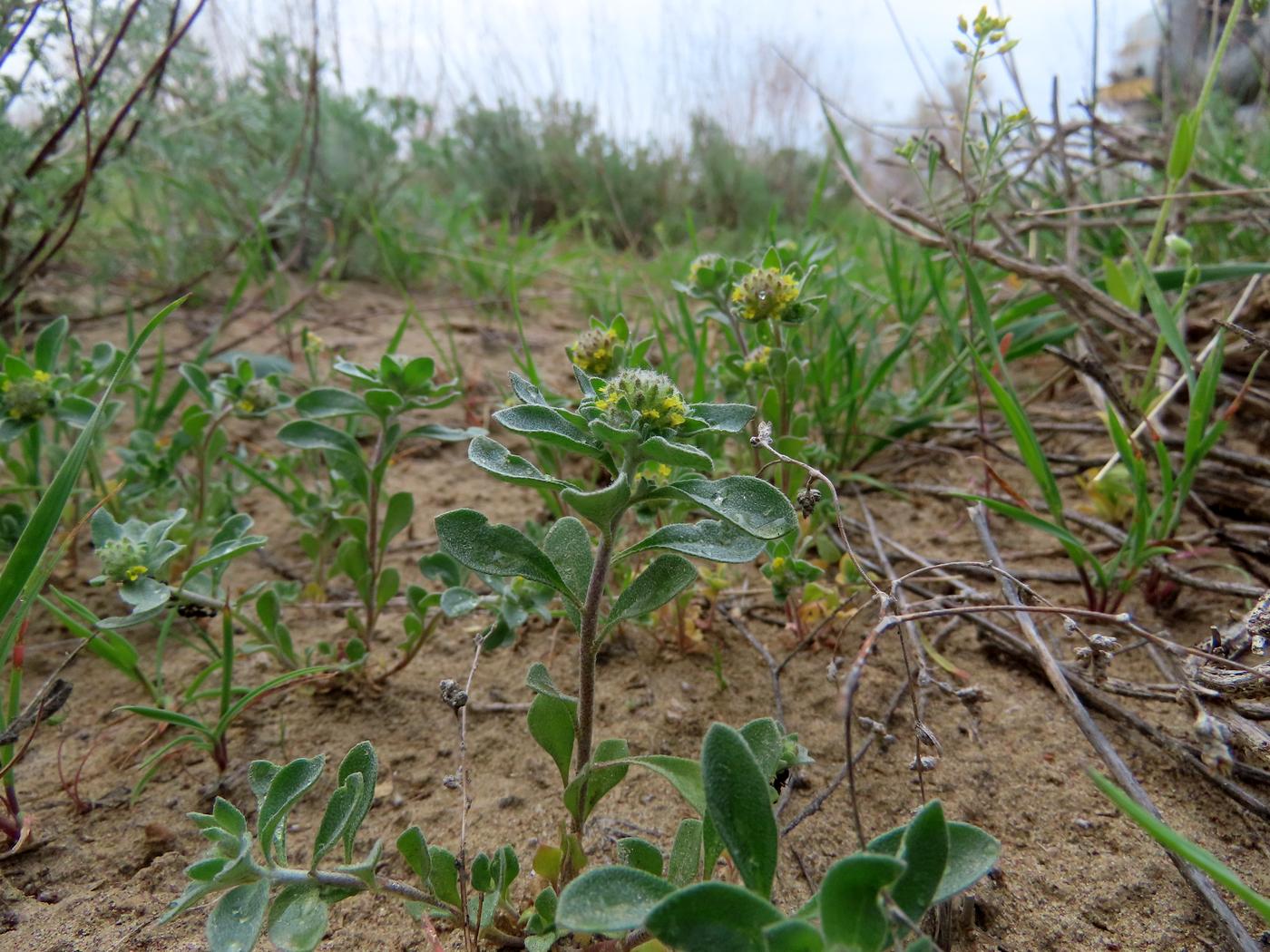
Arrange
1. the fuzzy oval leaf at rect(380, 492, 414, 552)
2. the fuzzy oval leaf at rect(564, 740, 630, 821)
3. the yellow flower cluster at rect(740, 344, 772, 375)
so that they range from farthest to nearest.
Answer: the yellow flower cluster at rect(740, 344, 772, 375)
the fuzzy oval leaf at rect(380, 492, 414, 552)
the fuzzy oval leaf at rect(564, 740, 630, 821)

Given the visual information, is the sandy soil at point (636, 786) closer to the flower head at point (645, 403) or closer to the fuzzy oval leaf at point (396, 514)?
the fuzzy oval leaf at point (396, 514)

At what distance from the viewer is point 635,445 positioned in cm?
86

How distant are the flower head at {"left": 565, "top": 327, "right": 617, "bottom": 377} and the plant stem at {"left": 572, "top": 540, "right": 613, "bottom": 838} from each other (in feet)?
1.77

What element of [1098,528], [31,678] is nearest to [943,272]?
[1098,528]

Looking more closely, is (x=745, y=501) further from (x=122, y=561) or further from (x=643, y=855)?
(x=122, y=561)

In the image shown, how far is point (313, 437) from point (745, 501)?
84 centimetres

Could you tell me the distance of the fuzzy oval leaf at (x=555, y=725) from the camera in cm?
98

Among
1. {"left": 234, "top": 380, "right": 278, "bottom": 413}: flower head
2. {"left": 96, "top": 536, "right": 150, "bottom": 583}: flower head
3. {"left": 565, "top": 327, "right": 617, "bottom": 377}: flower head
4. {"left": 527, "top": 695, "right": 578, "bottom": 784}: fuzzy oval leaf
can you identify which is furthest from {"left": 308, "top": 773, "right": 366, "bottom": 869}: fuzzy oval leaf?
{"left": 234, "top": 380, "right": 278, "bottom": 413}: flower head

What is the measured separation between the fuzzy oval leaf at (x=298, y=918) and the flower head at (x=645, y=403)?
0.59 metres

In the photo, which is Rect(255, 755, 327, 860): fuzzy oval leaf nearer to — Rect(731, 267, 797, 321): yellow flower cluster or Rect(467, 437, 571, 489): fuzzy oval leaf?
Rect(467, 437, 571, 489): fuzzy oval leaf

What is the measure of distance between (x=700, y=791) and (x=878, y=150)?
37.6 ft

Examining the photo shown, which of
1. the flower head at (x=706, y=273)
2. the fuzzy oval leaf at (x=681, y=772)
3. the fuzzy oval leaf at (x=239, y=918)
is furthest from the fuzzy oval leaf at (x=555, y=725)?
the flower head at (x=706, y=273)

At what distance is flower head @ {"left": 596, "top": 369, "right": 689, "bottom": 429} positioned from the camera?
0.88m

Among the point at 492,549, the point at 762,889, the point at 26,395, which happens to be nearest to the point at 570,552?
the point at 492,549
